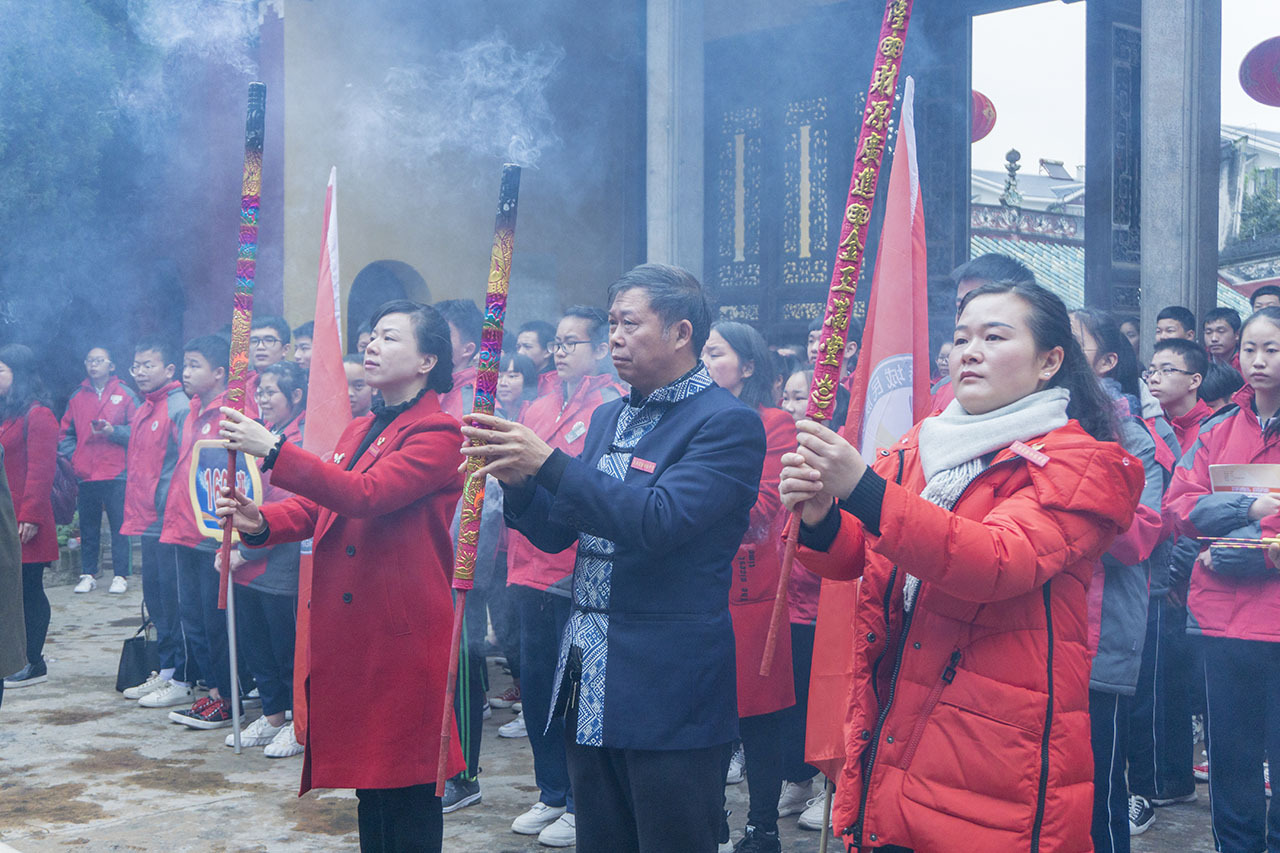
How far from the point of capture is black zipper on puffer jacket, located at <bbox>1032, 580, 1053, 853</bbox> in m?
2.03

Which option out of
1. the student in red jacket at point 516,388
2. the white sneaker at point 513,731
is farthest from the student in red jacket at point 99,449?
the white sneaker at point 513,731

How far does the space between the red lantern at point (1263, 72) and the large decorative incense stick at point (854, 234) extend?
9.12m

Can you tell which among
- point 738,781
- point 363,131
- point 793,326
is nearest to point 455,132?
point 363,131

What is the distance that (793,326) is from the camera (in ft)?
32.4

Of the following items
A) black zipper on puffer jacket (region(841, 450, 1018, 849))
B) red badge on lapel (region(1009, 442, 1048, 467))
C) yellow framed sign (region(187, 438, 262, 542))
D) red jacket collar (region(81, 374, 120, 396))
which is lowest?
black zipper on puffer jacket (region(841, 450, 1018, 849))

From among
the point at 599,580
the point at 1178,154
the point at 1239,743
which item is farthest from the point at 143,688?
the point at 1178,154

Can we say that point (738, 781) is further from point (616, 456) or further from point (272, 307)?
point (272, 307)

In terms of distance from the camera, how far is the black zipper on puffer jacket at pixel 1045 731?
2.03 m

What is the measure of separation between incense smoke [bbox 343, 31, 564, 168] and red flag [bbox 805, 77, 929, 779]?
7004mm

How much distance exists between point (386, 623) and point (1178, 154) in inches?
199

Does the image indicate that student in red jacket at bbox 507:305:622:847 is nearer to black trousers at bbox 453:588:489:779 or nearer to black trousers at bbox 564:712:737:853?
black trousers at bbox 453:588:489:779

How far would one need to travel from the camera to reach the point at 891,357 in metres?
3.27

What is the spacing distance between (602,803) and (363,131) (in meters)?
8.75

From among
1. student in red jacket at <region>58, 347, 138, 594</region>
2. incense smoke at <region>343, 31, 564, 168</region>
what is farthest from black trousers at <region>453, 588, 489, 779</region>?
incense smoke at <region>343, 31, 564, 168</region>
